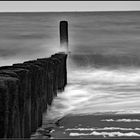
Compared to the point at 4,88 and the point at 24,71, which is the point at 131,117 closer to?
the point at 24,71

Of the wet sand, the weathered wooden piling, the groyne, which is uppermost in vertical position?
the weathered wooden piling

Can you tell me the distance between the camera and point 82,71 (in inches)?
634

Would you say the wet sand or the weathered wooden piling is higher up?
the weathered wooden piling

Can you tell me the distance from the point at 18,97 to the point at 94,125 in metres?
1.77

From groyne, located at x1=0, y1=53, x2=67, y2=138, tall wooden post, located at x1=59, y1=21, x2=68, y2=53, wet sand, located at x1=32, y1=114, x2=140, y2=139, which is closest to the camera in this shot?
groyne, located at x1=0, y1=53, x2=67, y2=138

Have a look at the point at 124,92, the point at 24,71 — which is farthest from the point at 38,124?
the point at 124,92

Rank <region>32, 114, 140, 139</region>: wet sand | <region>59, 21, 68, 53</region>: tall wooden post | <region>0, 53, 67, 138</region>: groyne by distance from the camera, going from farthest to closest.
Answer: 1. <region>59, 21, 68, 53</region>: tall wooden post
2. <region>32, 114, 140, 139</region>: wet sand
3. <region>0, 53, 67, 138</region>: groyne

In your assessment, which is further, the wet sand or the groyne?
the wet sand

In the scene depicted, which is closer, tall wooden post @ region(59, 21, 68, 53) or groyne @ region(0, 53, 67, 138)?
groyne @ region(0, 53, 67, 138)

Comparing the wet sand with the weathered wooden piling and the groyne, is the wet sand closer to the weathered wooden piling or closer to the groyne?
the groyne

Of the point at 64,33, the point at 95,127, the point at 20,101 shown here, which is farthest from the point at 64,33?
the point at 20,101

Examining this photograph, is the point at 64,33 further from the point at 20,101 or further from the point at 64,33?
the point at 20,101

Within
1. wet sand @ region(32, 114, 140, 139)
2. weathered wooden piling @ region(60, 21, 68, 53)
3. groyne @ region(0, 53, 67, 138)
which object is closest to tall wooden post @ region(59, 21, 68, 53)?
weathered wooden piling @ region(60, 21, 68, 53)

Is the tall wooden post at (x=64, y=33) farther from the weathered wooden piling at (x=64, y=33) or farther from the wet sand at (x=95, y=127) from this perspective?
the wet sand at (x=95, y=127)
